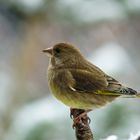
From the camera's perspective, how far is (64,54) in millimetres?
3418

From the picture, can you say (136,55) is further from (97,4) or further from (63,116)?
(63,116)

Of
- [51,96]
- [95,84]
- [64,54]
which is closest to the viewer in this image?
[64,54]

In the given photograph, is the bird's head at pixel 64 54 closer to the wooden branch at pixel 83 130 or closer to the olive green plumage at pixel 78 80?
the olive green plumage at pixel 78 80

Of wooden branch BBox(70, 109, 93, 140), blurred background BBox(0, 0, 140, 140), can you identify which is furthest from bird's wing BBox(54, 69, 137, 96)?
wooden branch BBox(70, 109, 93, 140)

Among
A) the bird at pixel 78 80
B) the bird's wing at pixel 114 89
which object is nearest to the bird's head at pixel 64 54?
the bird at pixel 78 80

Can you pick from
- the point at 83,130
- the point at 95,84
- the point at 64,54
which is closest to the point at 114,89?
the point at 95,84

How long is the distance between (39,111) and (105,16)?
870 millimetres

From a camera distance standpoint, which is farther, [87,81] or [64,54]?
[87,81]

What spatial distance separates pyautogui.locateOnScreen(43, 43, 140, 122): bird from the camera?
335cm

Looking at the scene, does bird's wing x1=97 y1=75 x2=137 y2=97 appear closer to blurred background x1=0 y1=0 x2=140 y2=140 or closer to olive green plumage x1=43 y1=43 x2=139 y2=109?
olive green plumage x1=43 y1=43 x2=139 y2=109

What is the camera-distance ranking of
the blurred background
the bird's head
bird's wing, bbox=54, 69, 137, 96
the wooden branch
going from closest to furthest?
the wooden branch < the bird's head < bird's wing, bbox=54, 69, 137, 96 < the blurred background

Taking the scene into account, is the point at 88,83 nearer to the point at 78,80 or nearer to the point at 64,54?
the point at 78,80

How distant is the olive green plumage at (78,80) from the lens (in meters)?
3.35

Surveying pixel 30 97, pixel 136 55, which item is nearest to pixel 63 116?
pixel 30 97
